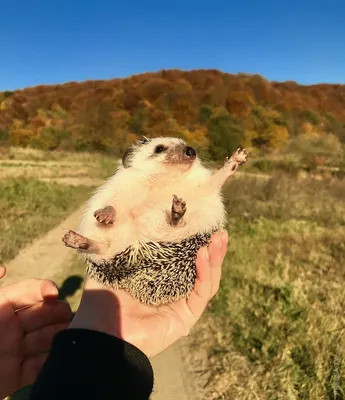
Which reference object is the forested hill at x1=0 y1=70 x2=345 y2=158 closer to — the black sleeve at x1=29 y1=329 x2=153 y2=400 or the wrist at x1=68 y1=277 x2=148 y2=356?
the wrist at x1=68 y1=277 x2=148 y2=356

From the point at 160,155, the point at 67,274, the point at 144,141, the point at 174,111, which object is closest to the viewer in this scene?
the point at 160,155

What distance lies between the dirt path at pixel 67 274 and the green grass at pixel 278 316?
0.40m

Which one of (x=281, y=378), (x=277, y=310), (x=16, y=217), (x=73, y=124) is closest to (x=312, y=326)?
(x=277, y=310)

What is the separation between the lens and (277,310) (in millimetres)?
7414

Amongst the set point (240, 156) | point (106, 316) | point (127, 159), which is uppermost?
point (240, 156)

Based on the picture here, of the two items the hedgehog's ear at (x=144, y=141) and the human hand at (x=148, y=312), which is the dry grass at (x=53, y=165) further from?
the human hand at (x=148, y=312)

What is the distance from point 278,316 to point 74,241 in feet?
17.3

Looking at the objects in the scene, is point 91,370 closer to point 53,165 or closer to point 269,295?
point 269,295

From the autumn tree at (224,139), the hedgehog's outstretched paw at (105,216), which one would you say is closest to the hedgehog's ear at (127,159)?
the hedgehog's outstretched paw at (105,216)

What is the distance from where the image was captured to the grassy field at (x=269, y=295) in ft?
18.6

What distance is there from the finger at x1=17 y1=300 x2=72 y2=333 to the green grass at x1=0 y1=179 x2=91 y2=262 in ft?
27.4

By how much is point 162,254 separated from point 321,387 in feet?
11.4

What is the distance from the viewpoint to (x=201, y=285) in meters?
3.51

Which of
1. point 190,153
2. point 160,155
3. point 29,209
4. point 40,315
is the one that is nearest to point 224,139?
point 29,209
